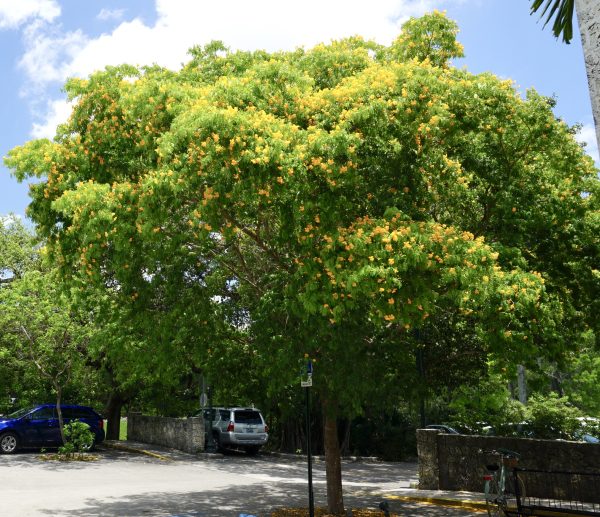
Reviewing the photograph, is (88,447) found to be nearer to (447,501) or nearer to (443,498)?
(443,498)

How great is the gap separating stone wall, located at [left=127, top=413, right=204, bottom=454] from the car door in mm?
4396

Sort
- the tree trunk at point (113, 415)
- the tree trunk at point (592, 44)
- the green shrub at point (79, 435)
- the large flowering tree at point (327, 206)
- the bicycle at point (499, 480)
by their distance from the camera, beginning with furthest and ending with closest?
1. the tree trunk at point (113, 415)
2. the green shrub at point (79, 435)
3. the bicycle at point (499, 480)
4. the large flowering tree at point (327, 206)
5. the tree trunk at point (592, 44)

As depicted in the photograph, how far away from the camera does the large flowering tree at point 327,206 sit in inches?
376

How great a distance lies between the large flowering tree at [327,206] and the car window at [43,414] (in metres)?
13.2

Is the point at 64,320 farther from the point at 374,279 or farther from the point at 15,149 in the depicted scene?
the point at 374,279

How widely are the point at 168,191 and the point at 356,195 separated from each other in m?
2.90

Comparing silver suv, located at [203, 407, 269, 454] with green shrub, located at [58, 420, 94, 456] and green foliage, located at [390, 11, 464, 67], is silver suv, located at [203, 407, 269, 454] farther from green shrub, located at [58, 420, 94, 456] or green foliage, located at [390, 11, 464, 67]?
green foliage, located at [390, 11, 464, 67]

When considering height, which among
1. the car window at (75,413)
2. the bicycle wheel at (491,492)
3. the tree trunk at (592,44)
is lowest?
the bicycle wheel at (491,492)

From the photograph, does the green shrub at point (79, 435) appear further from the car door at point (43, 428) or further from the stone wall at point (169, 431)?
the stone wall at point (169, 431)

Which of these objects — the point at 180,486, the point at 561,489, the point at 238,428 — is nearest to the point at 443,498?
the point at 561,489

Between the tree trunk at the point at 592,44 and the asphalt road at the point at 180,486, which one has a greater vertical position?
the tree trunk at the point at 592,44

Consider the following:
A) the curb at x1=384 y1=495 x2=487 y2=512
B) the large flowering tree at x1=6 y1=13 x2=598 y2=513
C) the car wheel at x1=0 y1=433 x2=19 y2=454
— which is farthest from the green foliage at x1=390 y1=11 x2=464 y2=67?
the car wheel at x1=0 y1=433 x2=19 y2=454

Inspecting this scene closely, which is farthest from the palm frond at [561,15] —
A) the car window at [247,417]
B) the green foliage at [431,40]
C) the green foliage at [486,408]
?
the car window at [247,417]

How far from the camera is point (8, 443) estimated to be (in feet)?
79.6
